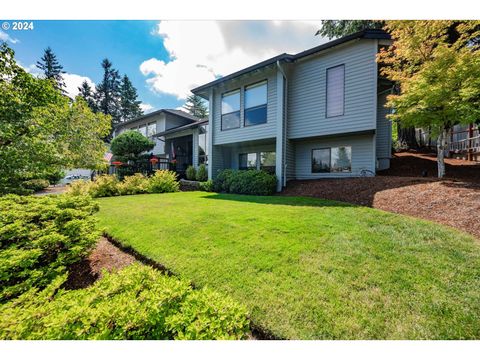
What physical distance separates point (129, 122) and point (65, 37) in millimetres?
18958

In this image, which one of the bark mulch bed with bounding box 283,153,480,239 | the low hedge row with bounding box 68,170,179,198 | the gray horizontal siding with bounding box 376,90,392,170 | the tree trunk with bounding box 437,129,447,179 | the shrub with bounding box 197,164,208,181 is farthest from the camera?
the shrub with bounding box 197,164,208,181

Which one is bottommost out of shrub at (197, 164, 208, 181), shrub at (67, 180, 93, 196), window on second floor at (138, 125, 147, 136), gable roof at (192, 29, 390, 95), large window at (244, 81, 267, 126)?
shrub at (67, 180, 93, 196)

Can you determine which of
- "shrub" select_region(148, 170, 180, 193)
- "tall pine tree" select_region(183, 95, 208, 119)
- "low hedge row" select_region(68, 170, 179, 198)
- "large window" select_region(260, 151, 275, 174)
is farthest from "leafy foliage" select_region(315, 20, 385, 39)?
"tall pine tree" select_region(183, 95, 208, 119)

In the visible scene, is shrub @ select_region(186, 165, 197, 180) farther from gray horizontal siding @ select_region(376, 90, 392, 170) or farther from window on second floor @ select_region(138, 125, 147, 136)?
gray horizontal siding @ select_region(376, 90, 392, 170)

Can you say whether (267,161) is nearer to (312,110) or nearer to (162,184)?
(312,110)

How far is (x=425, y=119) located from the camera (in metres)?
6.77

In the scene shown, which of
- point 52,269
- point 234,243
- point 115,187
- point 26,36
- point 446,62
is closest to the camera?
point 52,269

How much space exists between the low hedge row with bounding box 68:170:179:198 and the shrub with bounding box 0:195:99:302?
19.9ft

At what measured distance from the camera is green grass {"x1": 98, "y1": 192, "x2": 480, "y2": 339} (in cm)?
189

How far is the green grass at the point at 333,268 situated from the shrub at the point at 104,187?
20.4 ft

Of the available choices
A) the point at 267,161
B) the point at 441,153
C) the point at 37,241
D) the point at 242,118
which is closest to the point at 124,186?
the point at 242,118
